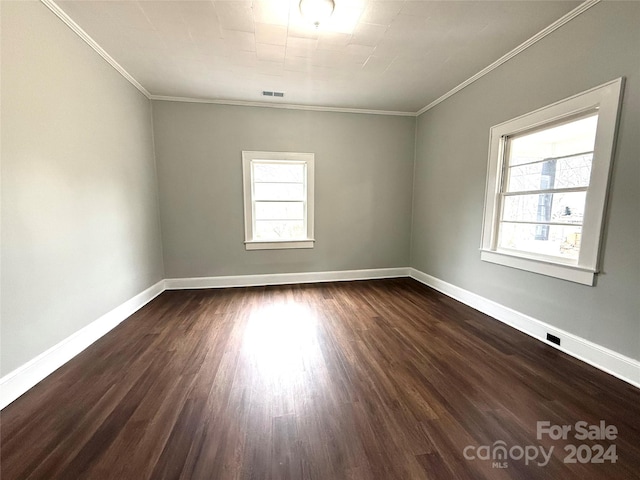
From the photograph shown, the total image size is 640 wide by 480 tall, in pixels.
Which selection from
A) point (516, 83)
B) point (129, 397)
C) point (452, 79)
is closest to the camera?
point (129, 397)

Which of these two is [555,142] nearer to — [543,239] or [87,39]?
[543,239]

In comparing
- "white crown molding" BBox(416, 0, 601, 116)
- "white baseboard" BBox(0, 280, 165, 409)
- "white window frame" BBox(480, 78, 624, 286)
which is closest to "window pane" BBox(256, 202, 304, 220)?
"white baseboard" BBox(0, 280, 165, 409)

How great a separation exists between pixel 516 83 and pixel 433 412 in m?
3.12

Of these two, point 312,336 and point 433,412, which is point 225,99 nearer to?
point 312,336

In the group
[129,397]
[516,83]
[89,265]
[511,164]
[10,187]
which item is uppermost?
[516,83]

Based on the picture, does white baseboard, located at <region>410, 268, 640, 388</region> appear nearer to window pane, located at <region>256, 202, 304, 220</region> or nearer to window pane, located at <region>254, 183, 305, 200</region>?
window pane, located at <region>256, 202, 304, 220</region>

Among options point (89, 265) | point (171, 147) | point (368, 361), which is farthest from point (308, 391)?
point (171, 147)

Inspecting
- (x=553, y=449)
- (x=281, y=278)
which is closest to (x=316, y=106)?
(x=281, y=278)

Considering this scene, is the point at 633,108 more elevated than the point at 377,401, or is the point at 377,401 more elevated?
the point at 633,108

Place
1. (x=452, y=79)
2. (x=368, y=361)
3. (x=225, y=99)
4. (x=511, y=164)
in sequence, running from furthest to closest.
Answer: (x=225, y=99) → (x=452, y=79) → (x=511, y=164) → (x=368, y=361)

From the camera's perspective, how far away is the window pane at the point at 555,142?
83.9 inches

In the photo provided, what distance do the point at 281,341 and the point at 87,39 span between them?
3.34m

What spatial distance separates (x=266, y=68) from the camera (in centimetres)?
288

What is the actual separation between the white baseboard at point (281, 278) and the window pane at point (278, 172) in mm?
1580
